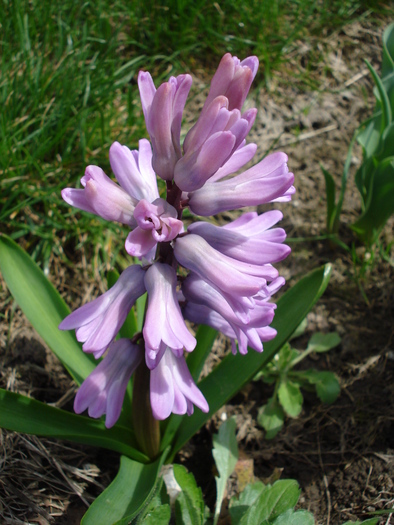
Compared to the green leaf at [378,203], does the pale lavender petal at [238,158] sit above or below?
above

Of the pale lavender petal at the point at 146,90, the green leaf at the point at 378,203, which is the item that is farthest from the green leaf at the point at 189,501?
the green leaf at the point at 378,203

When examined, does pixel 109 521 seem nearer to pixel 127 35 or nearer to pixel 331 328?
pixel 331 328

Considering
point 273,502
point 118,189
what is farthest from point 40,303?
point 273,502

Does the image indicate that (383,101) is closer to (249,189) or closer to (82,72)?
(249,189)

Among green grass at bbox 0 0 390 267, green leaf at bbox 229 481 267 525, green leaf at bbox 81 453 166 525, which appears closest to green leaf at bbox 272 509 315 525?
green leaf at bbox 229 481 267 525

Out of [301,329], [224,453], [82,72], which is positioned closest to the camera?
[224,453]

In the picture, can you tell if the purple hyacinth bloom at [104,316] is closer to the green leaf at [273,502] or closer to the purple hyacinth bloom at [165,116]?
the purple hyacinth bloom at [165,116]

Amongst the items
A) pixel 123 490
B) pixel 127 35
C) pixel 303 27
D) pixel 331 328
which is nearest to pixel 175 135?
pixel 123 490
